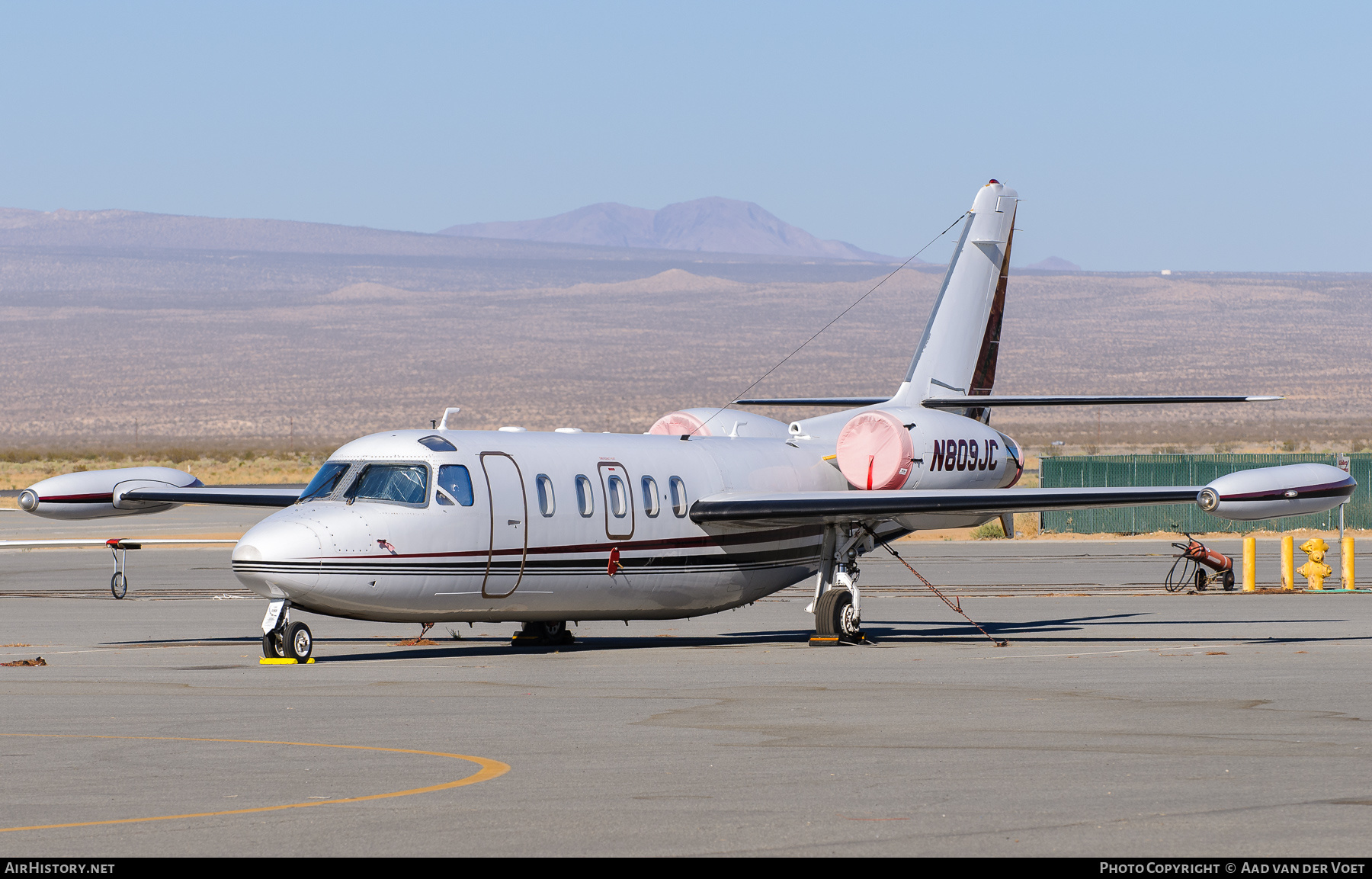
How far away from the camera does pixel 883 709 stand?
50.5 feet

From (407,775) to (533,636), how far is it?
493 inches

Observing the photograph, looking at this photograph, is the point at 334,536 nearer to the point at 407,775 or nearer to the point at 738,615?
the point at 407,775

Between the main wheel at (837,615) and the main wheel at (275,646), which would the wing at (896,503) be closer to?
the main wheel at (837,615)

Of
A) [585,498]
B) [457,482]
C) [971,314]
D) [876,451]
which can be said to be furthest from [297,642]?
[971,314]

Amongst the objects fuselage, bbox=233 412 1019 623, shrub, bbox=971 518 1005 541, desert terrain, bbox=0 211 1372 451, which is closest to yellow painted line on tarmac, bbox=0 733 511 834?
fuselage, bbox=233 412 1019 623

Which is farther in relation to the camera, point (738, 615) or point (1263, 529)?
point (1263, 529)

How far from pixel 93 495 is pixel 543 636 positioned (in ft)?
23.3

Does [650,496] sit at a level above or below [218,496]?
above

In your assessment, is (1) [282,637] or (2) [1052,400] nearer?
(1) [282,637]

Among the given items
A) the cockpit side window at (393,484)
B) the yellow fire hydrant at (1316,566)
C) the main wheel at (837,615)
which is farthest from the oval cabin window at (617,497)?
the yellow fire hydrant at (1316,566)

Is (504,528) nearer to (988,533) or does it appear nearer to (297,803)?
(297,803)

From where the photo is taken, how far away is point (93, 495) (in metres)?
25.4

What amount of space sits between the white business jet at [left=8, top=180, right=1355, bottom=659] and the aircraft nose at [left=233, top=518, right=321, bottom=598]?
21 mm
